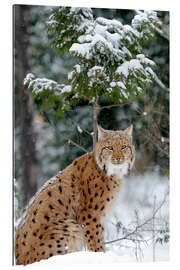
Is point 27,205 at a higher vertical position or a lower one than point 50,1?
lower

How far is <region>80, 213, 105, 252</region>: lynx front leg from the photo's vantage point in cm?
503

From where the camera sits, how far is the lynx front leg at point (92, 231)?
5.03m

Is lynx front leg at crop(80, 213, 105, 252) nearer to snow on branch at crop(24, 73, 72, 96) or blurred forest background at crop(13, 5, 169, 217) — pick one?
blurred forest background at crop(13, 5, 169, 217)

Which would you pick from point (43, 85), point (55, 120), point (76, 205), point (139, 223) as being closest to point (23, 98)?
point (43, 85)

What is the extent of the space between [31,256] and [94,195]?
853 millimetres

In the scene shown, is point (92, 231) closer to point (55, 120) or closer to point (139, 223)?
point (139, 223)

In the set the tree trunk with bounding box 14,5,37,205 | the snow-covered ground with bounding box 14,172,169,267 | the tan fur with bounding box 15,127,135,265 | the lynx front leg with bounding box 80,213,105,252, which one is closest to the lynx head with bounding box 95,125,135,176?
the tan fur with bounding box 15,127,135,265

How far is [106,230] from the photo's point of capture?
5.17 metres

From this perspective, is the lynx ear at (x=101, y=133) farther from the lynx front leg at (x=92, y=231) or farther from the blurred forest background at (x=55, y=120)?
the lynx front leg at (x=92, y=231)

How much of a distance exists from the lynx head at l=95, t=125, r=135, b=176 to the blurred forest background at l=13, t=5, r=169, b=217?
9 cm

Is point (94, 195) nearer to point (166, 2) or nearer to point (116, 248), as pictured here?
point (116, 248)

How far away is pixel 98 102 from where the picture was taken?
206 inches
